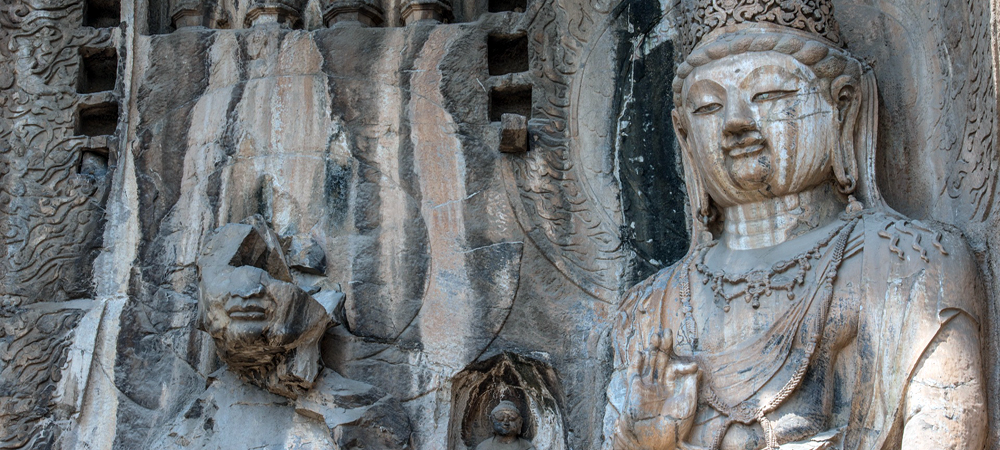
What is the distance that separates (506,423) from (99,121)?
3.09 meters

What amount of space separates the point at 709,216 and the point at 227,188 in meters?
2.68

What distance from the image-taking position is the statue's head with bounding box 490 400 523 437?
27.7 feet

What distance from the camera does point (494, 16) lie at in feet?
30.8

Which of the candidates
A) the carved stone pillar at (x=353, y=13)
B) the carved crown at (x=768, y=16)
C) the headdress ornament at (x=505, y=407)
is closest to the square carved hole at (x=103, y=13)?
the carved stone pillar at (x=353, y=13)

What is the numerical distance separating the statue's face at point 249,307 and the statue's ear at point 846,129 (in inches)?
108

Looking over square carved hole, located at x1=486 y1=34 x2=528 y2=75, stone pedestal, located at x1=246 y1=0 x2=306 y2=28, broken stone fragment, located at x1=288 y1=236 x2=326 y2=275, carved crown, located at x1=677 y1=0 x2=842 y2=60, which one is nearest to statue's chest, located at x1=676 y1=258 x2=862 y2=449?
carved crown, located at x1=677 y1=0 x2=842 y2=60

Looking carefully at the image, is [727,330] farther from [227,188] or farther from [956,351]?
[227,188]

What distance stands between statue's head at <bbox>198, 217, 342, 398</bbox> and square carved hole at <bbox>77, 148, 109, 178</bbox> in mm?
1295

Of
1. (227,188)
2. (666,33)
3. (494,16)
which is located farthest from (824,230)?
(227,188)

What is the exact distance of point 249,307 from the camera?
26.5 feet

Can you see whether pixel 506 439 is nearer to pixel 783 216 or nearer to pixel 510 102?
pixel 783 216

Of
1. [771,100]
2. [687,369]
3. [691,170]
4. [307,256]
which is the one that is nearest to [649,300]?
[687,369]

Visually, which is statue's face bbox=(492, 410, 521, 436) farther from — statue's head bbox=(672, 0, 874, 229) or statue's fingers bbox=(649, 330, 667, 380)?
statue's head bbox=(672, 0, 874, 229)

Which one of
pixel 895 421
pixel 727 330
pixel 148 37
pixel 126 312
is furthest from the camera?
pixel 148 37
